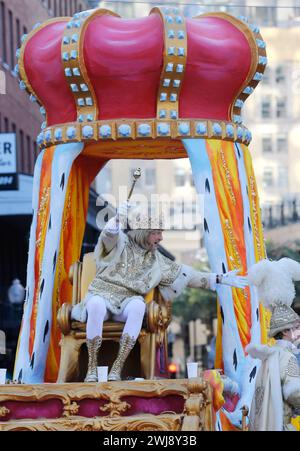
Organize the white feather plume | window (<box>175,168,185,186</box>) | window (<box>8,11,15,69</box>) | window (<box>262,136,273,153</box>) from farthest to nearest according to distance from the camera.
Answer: window (<box>175,168,185,186</box>), window (<box>262,136,273,153</box>), window (<box>8,11,15,69</box>), the white feather plume

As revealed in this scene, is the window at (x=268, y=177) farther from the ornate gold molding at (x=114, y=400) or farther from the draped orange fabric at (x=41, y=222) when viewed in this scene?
the ornate gold molding at (x=114, y=400)

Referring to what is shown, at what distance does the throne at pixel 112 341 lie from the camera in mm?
13453

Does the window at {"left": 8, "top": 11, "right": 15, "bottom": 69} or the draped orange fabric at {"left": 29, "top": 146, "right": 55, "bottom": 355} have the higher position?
the window at {"left": 8, "top": 11, "right": 15, "bottom": 69}

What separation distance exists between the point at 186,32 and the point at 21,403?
408cm

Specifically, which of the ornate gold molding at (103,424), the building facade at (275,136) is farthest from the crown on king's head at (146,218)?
the building facade at (275,136)

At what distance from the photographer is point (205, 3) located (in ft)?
105

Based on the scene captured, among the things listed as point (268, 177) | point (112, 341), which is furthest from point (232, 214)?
point (268, 177)

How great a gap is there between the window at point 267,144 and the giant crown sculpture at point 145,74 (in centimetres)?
3916

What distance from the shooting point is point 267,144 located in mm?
54406

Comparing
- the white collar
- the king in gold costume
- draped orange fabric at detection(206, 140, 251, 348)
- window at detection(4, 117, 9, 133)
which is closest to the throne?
the king in gold costume

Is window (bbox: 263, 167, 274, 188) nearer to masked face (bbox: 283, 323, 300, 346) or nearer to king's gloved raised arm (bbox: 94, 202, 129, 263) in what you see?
king's gloved raised arm (bbox: 94, 202, 129, 263)

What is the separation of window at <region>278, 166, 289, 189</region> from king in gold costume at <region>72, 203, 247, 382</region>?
40701 millimetres

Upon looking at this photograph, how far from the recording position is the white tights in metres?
13.0
